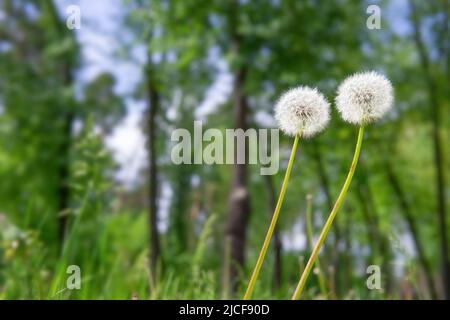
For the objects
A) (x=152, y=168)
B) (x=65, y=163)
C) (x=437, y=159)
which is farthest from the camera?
(x=65, y=163)

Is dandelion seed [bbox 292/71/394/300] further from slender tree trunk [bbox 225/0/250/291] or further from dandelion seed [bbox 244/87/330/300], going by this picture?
slender tree trunk [bbox 225/0/250/291]

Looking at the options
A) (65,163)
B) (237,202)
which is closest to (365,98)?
(237,202)

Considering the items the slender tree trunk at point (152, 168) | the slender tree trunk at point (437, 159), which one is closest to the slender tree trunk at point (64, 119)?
the slender tree trunk at point (152, 168)

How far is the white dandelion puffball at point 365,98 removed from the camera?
1307 mm

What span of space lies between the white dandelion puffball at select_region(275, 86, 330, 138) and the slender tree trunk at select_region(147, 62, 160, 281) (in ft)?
26.3

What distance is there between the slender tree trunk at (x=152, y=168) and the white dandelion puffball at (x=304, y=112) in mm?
8026

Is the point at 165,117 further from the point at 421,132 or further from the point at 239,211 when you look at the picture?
the point at 421,132

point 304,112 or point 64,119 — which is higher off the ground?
point 64,119

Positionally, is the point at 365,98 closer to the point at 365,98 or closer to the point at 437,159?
the point at 365,98

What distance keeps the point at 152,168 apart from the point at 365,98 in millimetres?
8574

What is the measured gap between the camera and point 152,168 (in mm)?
9695

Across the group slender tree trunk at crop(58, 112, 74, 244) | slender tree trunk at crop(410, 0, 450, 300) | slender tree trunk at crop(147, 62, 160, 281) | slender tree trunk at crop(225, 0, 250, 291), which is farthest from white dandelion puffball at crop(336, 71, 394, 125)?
slender tree trunk at crop(58, 112, 74, 244)

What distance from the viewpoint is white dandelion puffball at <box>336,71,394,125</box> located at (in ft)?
4.29
